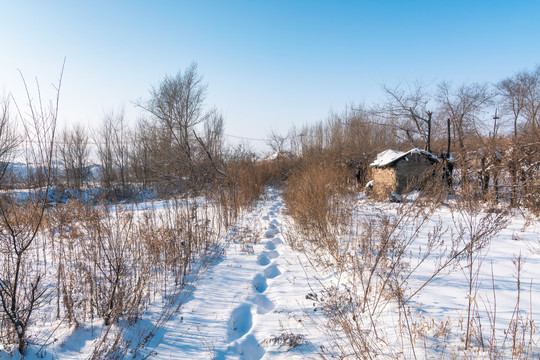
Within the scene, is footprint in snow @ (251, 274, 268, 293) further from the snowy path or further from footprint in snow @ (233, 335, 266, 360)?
footprint in snow @ (233, 335, 266, 360)

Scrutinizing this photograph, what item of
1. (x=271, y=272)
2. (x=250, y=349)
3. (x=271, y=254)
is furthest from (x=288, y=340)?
(x=271, y=254)

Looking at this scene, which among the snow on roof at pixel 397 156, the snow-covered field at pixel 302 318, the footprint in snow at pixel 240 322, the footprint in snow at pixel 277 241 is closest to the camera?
the snow-covered field at pixel 302 318

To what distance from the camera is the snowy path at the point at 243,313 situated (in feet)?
6.26

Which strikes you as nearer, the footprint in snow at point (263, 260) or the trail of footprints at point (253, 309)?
the trail of footprints at point (253, 309)

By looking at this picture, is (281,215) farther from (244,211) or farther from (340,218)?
(340,218)

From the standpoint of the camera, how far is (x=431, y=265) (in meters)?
2.91

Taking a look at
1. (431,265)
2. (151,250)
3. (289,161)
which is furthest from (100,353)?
(289,161)

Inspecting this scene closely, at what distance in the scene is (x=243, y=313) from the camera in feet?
8.09

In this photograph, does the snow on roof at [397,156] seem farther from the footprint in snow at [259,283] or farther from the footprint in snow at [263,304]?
the footprint in snow at [263,304]

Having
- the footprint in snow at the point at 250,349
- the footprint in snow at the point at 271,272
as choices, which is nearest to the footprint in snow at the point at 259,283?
the footprint in snow at the point at 271,272

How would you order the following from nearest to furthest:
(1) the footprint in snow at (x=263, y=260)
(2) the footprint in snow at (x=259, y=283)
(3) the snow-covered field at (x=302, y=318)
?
(3) the snow-covered field at (x=302, y=318)
(2) the footprint in snow at (x=259, y=283)
(1) the footprint in snow at (x=263, y=260)

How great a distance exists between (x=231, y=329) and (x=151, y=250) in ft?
5.28

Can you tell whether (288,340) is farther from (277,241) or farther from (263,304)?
(277,241)

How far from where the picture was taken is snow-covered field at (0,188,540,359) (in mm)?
1658
